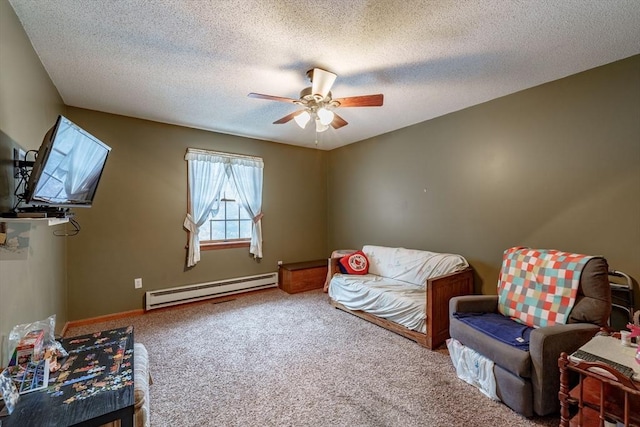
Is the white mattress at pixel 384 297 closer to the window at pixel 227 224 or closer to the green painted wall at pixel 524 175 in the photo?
the green painted wall at pixel 524 175

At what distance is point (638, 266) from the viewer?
2.22m

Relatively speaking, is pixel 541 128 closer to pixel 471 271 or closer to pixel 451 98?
pixel 451 98

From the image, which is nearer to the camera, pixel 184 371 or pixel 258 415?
pixel 258 415

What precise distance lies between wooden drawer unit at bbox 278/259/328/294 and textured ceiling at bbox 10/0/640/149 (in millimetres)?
2673

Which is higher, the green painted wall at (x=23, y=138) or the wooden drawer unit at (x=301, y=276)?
the green painted wall at (x=23, y=138)

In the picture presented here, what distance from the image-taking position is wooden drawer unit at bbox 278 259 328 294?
4.50 m

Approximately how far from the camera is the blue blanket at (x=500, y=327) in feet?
6.36

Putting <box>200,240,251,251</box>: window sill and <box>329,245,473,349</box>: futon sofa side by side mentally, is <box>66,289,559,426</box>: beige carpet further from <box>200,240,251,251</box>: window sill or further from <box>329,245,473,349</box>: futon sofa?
<box>200,240,251,251</box>: window sill

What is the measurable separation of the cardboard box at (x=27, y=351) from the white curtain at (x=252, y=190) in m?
3.20

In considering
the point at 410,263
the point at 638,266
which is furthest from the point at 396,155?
the point at 638,266

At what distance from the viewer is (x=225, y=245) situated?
4355 mm

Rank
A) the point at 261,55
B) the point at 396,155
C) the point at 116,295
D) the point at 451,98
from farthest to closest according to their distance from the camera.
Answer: the point at 396,155 → the point at 116,295 → the point at 451,98 → the point at 261,55

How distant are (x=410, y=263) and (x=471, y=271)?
2.34ft

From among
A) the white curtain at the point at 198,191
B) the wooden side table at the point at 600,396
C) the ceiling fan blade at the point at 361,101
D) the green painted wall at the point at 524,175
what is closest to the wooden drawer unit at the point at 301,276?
the green painted wall at the point at 524,175
